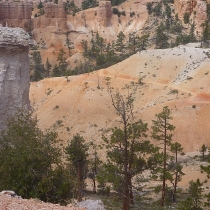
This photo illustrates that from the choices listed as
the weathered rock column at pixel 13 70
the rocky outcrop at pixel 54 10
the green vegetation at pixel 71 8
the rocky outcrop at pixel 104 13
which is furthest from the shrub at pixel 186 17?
the weathered rock column at pixel 13 70

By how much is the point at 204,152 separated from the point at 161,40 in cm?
4120

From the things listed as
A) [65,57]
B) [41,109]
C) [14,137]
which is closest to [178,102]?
[41,109]

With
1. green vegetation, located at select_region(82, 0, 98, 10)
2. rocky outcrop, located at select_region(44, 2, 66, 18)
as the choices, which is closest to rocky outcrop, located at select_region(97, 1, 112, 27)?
rocky outcrop, located at select_region(44, 2, 66, 18)

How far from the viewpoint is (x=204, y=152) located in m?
30.3

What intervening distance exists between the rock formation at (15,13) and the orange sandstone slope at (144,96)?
150ft

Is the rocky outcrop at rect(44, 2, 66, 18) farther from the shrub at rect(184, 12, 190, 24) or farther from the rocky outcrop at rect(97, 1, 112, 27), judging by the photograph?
the shrub at rect(184, 12, 190, 24)

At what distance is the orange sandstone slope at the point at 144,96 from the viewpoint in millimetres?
35656

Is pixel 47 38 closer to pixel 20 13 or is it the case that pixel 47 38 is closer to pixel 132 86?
pixel 20 13

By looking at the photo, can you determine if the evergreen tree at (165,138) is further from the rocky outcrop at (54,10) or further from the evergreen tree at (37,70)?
the rocky outcrop at (54,10)

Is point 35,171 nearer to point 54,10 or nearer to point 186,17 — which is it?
point 186,17

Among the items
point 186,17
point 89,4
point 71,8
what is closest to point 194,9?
point 186,17

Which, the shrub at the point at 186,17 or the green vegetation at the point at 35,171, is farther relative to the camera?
the shrub at the point at 186,17

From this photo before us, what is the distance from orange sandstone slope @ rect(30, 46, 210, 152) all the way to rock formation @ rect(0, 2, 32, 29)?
150 feet

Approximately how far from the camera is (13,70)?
16.5 m
